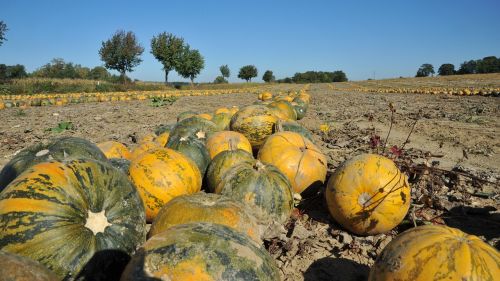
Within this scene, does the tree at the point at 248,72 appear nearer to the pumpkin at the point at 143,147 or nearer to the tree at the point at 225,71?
the tree at the point at 225,71

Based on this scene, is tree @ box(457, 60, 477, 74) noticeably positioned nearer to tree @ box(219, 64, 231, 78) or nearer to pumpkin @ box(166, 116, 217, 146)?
tree @ box(219, 64, 231, 78)

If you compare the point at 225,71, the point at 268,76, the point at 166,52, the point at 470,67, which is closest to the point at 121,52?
the point at 166,52

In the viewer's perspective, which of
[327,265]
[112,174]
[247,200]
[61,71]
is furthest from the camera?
[61,71]

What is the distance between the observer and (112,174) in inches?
106

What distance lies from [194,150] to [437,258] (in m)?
3.35

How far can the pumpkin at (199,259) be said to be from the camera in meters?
1.85

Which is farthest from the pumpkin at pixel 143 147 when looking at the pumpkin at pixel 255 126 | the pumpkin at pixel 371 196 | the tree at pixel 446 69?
the tree at pixel 446 69

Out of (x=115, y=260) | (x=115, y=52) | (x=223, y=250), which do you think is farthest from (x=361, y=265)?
(x=115, y=52)

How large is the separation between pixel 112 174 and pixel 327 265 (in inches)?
78.4

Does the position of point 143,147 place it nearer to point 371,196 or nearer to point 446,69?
point 371,196

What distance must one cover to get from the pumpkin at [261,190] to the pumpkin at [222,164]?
0.41m

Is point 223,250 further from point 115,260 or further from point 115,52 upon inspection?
point 115,52

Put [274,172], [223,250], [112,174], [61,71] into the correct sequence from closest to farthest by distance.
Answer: [223,250]
[112,174]
[274,172]
[61,71]

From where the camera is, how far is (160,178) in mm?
3664
